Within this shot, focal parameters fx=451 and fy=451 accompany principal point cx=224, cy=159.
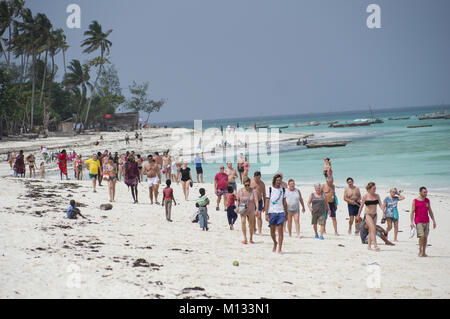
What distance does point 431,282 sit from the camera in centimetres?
761

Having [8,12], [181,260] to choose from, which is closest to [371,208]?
[181,260]

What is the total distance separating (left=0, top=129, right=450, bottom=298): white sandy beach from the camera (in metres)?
6.77

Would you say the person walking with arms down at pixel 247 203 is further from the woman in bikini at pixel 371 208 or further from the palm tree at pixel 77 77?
the palm tree at pixel 77 77

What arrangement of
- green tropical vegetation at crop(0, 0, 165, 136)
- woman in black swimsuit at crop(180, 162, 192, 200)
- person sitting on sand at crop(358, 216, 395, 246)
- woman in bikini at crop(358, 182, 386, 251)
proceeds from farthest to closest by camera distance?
green tropical vegetation at crop(0, 0, 165, 136) → woman in black swimsuit at crop(180, 162, 192, 200) → person sitting on sand at crop(358, 216, 395, 246) → woman in bikini at crop(358, 182, 386, 251)

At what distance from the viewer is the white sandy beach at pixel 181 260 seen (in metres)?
6.77

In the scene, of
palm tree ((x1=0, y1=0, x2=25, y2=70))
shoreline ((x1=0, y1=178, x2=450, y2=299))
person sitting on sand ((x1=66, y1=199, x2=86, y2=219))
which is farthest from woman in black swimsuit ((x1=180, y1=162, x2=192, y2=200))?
palm tree ((x1=0, y1=0, x2=25, y2=70))

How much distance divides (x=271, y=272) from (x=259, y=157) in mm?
32346

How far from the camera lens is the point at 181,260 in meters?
8.38

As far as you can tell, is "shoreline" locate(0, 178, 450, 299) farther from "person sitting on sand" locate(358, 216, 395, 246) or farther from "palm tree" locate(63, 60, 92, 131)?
"palm tree" locate(63, 60, 92, 131)

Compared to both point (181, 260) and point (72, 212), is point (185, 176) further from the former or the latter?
point (181, 260)
